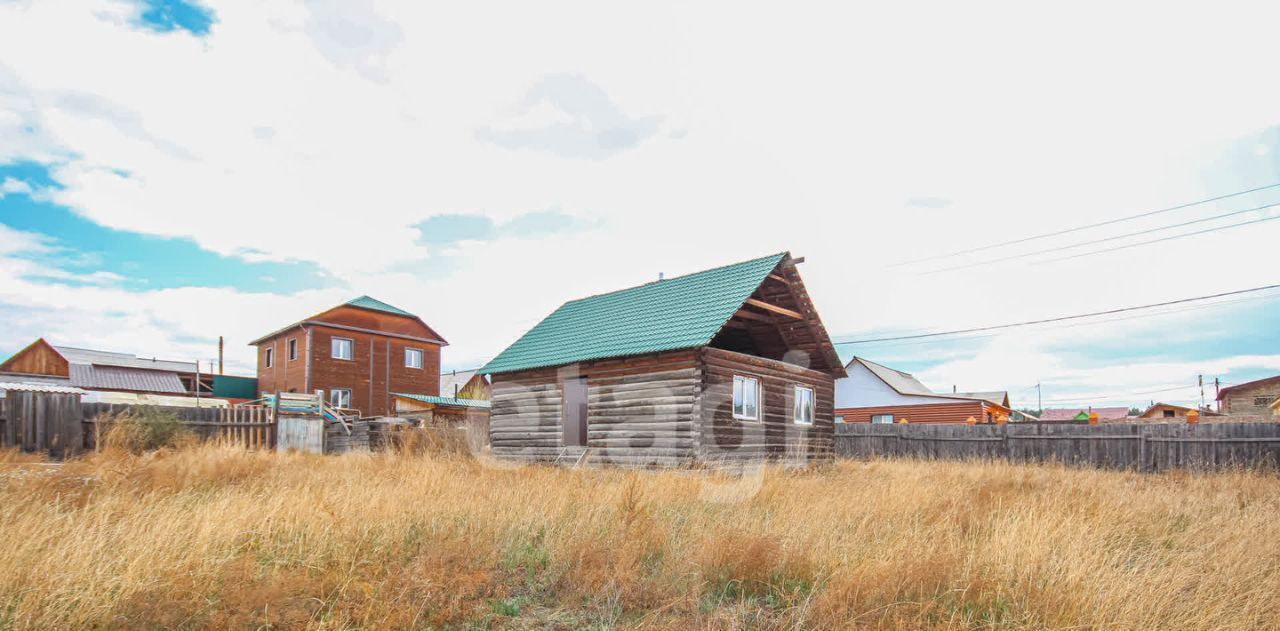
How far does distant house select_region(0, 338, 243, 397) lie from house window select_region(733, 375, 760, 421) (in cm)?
3521

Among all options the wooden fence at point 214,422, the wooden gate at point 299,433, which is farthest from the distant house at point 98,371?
the wooden fence at point 214,422

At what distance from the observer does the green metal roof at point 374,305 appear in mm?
36594

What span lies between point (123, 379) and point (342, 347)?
53.9 ft

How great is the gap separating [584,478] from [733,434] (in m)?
5.71

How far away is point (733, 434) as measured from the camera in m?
Result: 16.4

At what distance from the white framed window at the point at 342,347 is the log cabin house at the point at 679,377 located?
18383 millimetres

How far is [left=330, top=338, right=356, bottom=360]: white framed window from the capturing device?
35344mm

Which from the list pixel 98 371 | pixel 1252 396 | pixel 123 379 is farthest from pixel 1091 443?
pixel 98 371

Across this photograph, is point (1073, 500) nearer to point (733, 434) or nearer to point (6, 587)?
point (733, 434)

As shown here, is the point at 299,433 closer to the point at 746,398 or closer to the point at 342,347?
the point at 746,398

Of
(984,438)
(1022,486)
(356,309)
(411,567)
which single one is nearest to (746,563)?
(411,567)

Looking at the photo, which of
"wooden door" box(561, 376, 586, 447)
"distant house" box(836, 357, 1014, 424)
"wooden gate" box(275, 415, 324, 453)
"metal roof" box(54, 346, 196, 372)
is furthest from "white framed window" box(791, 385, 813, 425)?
"metal roof" box(54, 346, 196, 372)

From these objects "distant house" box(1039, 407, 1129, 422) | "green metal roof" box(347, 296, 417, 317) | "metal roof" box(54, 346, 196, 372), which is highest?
"green metal roof" box(347, 296, 417, 317)

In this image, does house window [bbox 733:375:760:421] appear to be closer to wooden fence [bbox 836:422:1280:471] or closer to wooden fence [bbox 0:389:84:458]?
wooden fence [bbox 836:422:1280:471]
